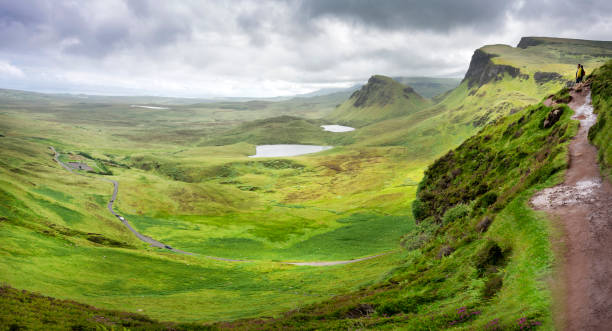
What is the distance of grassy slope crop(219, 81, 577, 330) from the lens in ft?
53.1

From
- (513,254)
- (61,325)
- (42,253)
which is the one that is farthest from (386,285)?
(42,253)

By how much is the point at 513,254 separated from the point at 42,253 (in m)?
63.4

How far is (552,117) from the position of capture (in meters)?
39.2

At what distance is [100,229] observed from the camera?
8188 cm

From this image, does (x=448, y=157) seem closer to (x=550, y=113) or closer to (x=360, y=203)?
(x=550, y=113)

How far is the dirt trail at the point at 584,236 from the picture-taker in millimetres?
12758

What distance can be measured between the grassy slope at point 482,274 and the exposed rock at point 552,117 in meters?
0.69

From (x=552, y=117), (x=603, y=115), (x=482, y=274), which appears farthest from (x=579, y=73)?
(x=482, y=274)

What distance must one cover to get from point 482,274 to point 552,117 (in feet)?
99.2

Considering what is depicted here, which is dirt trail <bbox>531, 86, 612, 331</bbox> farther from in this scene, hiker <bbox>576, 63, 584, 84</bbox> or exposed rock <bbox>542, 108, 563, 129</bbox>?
hiker <bbox>576, 63, 584, 84</bbox>

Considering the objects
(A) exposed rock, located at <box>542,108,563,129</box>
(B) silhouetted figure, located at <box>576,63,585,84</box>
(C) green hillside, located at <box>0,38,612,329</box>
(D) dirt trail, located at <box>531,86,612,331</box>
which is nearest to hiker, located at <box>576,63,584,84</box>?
(B) silhouetted figure, located at <box>576,63,585,84</box>

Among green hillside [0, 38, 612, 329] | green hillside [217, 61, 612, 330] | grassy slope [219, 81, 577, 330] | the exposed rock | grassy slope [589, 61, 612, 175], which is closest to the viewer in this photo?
green hillside [217, 61, 612, 330]

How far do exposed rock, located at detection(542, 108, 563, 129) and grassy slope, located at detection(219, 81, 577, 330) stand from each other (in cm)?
69

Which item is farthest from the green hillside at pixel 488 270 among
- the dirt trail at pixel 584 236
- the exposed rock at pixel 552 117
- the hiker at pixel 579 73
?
the hiker at pixel 579 73
